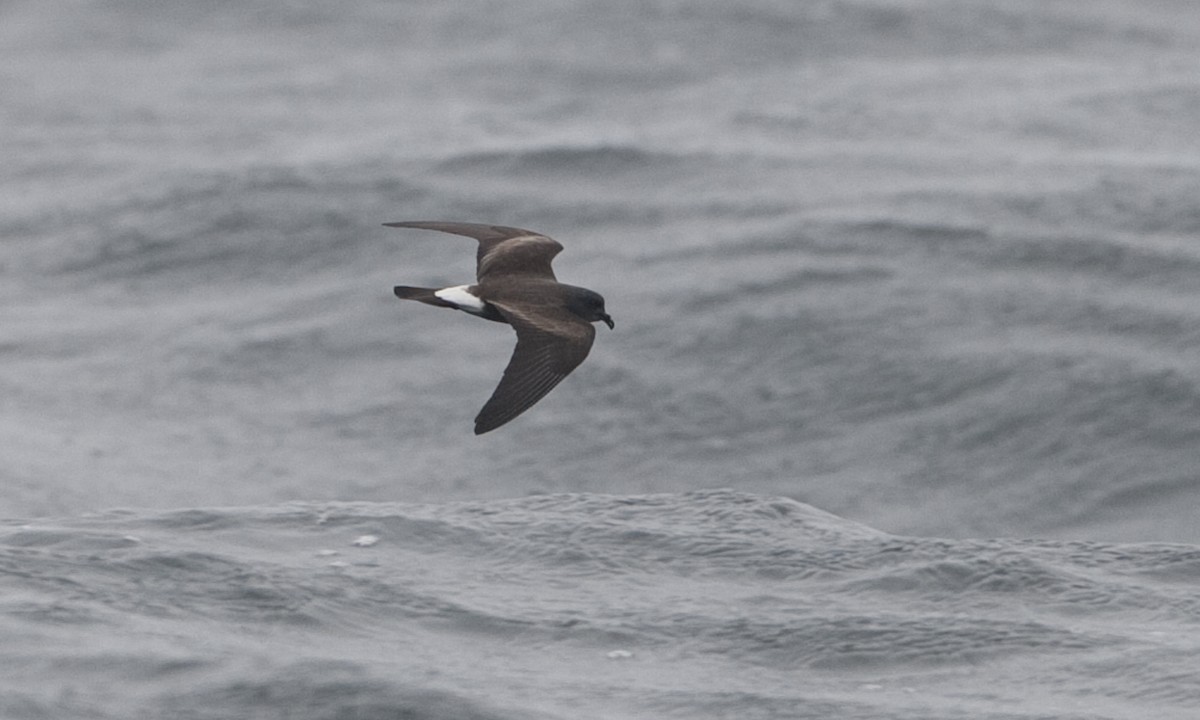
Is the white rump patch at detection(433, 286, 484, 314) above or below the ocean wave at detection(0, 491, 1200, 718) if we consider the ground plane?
above

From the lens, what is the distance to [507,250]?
980 centimetres

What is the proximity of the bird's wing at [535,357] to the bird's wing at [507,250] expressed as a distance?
839 millimetres

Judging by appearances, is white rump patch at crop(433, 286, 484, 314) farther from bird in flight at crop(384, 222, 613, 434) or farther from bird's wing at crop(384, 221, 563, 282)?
bird's wing at crop(384, 221, 563, 282)

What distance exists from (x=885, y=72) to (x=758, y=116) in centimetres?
243

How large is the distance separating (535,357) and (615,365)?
660 centimetres

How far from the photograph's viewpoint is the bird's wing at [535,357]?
7.74m

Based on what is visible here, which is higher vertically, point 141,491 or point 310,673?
point 310,673

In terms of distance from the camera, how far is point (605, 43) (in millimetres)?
24328

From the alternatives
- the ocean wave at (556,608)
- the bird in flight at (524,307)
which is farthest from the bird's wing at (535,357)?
the ocean wave at (556,608)

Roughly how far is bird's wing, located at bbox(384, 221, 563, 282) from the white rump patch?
0.68 metres

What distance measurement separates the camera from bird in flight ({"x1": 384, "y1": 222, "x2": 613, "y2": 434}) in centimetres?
796

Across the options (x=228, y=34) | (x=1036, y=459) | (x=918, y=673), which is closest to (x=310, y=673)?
(x=918, y=673)

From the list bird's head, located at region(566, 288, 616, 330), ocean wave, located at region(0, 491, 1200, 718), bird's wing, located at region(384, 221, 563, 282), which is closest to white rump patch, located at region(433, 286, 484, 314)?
bird's head, located at region(566, 288, 616, 330)

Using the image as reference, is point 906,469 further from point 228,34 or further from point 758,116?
point 228,34
